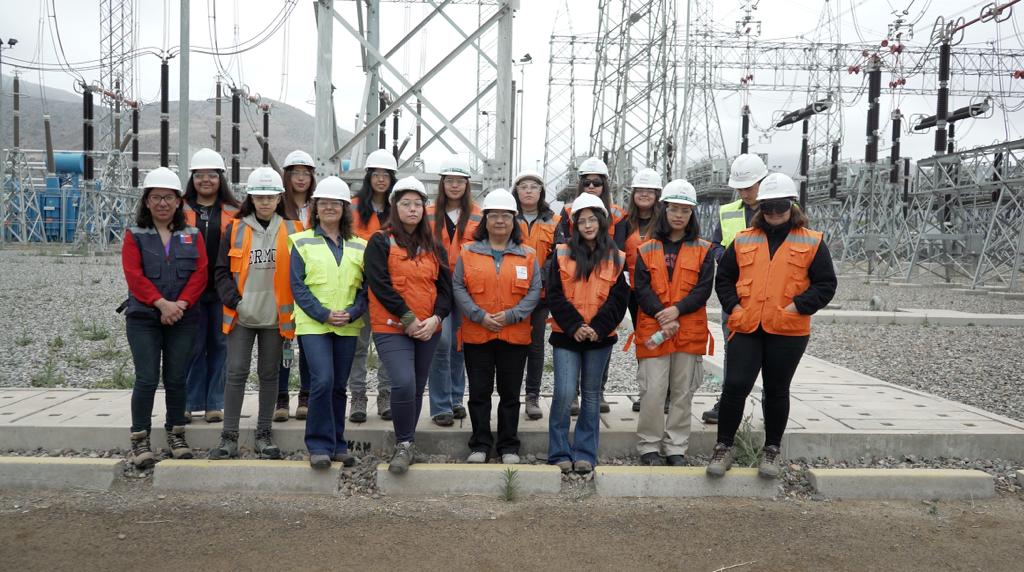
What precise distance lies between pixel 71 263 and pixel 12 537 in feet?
73.4

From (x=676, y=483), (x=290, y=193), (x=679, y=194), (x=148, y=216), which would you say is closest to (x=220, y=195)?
(x=290, y=193)

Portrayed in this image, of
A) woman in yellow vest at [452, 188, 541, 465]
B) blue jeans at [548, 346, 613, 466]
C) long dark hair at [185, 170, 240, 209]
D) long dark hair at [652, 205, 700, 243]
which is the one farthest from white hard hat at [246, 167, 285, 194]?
long dark hair at [652, 205, 700, 243]

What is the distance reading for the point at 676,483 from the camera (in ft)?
15.4

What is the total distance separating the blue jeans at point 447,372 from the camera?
5.28 metres

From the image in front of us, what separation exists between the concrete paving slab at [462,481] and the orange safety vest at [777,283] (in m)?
1.56

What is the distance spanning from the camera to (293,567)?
352 cm

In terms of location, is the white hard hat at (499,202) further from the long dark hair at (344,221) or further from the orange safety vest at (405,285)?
the long dark hair at (344,221)

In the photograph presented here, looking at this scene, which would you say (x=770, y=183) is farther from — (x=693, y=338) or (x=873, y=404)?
(x=873, y=404)

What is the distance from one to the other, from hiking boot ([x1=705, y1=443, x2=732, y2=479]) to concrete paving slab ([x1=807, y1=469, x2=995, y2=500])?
570mm

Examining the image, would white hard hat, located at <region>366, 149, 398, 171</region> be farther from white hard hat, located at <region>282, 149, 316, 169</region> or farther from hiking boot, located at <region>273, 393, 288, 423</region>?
hiking boot, located at <region>273, 393, 288, 423</region>

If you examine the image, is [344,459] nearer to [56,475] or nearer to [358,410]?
[358,410]

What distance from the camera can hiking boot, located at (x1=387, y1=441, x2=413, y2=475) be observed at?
4539 millimetres

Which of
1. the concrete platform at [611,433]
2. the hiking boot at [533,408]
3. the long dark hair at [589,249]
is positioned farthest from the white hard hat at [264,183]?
the hiking boot at [533,408]

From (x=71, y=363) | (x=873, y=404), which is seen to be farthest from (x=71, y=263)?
(x=873, y=404)
